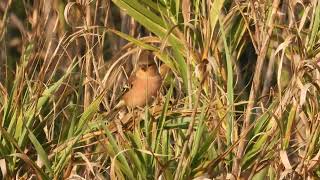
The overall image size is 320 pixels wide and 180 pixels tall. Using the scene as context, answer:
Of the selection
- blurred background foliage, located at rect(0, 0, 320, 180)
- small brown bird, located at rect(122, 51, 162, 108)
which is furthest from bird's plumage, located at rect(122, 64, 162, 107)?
blurred background foliage, located at rect(0, 0, 320, 180)

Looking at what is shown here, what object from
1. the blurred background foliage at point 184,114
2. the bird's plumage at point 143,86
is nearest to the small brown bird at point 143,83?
the bird's plumage at point 143,86

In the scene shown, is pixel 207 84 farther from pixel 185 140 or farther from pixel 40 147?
pixel 40 147

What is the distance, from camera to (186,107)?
180 inches

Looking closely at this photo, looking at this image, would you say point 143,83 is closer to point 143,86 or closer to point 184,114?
point 143,86

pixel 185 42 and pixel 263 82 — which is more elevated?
pixel 185 42

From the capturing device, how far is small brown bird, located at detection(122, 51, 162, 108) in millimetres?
5039

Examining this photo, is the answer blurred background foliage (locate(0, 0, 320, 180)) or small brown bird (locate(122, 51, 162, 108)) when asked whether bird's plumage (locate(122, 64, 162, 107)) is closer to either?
small brown bird (locate(122, 51, 162, 108))

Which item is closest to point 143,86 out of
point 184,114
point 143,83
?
point 143,83

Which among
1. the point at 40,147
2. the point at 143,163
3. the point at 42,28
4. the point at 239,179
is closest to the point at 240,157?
the point at 239,179

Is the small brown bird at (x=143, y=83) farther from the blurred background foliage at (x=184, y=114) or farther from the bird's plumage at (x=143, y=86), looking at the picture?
the blurred background foliage at (x=184, y=114)

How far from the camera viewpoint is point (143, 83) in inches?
207

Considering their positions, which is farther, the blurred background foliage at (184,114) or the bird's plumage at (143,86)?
the bird's plumage at (143,86)

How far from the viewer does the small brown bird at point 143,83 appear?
5039 mm

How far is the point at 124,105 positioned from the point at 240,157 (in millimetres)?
1014
